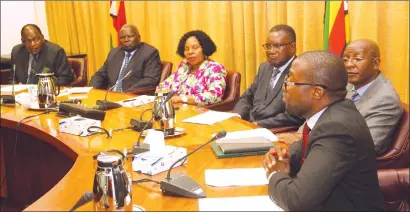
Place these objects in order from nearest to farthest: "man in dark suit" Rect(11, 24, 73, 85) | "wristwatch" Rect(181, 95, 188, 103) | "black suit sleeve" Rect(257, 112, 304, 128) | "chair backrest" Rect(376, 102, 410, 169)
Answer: "chair backrest" Rect(376, 102, 410, 169)
"black suit sleeve" Rect(257, 112, 304, 128)
"wristwatch" Rect(181, 95, 188, 103)
"man in dark suit" Rect(11, 24, 73, 85)

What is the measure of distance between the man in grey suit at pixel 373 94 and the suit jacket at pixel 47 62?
298 cm

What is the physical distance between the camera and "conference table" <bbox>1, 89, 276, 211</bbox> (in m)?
1.61

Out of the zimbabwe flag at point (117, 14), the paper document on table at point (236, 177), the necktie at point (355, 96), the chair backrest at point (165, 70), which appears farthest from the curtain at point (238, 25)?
the paper document on table at point (236, 177)

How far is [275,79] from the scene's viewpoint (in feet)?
10.7

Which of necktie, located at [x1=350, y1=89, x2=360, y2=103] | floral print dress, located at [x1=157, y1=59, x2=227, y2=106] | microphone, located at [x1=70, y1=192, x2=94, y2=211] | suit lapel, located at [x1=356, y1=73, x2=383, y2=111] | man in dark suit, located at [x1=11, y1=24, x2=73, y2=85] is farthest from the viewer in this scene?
man in dark suit, located at [x1=11, y1=24, x2=73, y2=85]

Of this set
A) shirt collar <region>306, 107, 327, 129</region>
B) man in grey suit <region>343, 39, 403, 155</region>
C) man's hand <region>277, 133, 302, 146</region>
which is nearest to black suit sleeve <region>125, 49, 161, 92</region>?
man in grey suit <region>343, 39, 403, 155</region>

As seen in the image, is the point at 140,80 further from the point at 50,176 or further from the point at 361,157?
the point at 361,157

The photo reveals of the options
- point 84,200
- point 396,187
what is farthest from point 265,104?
point 84,200

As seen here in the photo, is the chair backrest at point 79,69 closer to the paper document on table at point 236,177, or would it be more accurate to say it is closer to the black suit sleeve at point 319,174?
the paper document on table at point 236,177

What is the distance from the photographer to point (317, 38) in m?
4.10

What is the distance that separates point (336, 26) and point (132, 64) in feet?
6.29

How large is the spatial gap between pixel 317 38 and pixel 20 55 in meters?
3.00

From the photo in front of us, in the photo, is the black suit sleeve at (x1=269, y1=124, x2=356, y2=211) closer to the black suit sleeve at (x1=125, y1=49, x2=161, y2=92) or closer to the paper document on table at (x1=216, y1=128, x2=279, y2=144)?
the paper document on table at (x1=216, y1=128, x2=279, y2=144)

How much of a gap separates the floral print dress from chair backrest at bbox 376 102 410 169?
1.44 metres
